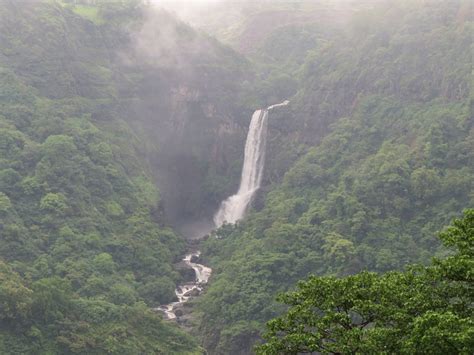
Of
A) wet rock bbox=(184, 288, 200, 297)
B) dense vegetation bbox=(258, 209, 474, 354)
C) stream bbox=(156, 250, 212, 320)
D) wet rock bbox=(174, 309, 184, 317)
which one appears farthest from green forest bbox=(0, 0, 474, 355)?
dense vegetation bbox=(258, 209, 474, 354)

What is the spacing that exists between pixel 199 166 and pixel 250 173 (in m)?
6.41

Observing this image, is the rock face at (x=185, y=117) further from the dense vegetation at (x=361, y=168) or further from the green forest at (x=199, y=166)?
the dense vegetation at (x=361, y=168)

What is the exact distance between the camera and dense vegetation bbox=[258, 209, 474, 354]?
59.1 ft

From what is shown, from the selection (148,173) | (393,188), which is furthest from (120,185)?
(393,188)

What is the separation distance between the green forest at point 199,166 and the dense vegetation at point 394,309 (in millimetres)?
13717

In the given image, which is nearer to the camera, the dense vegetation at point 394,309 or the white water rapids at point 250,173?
the dense vegetation at point 394,309

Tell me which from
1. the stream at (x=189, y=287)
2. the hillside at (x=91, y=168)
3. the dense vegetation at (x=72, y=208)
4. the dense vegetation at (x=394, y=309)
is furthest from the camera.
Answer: the stream at (x=189, y=287)

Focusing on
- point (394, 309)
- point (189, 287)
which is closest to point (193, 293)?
point (189, 287)

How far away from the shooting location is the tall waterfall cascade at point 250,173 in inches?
2984

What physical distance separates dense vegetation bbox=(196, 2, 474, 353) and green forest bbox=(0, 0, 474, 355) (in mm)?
178

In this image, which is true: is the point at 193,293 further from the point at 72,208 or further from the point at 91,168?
the point at 91,168

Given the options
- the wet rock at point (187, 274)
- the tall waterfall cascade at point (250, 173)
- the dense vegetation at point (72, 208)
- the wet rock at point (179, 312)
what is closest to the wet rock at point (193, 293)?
the dense vegetation at point (72, 208)

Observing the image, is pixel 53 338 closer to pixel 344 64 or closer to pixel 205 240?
pixel 205 240

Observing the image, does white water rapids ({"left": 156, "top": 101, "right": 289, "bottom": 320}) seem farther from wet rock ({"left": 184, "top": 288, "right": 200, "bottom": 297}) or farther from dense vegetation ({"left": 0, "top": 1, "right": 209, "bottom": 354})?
wet rock ({"left": 184, "top": 288, "right": 200, "bottom": 297})
